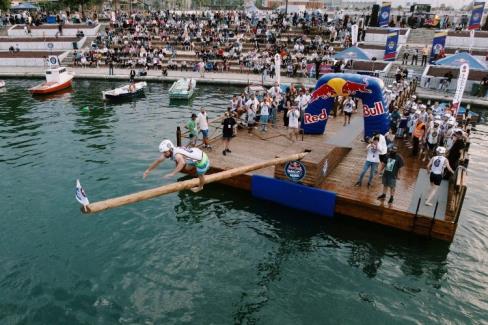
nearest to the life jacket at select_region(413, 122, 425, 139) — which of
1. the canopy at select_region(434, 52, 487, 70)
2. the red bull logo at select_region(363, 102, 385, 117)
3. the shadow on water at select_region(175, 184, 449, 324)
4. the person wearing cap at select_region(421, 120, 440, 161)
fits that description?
the person wearing cap at select_region(421, 120, 440, 161)

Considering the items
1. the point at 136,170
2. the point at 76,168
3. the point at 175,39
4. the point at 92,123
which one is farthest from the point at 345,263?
the point at 175,39

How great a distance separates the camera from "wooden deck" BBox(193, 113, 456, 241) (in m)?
13.0

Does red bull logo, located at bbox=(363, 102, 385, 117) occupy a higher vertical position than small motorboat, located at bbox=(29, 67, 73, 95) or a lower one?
higher

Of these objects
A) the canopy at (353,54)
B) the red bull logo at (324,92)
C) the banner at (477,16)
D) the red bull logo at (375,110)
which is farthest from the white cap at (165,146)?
the banner at (477,16)

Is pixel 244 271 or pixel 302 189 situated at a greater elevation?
pixel 302 189

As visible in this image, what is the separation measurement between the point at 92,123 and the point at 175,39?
29087 mm

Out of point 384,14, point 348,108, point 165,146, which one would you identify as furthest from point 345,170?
point 384,14

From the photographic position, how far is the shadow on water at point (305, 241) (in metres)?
11.1

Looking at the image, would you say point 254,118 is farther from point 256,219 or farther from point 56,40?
point 56,40

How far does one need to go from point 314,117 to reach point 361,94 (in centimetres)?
258

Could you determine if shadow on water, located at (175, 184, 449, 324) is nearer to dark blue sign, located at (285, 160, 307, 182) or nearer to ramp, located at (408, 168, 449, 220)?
ramp, located at (408, 168, 449, 220)

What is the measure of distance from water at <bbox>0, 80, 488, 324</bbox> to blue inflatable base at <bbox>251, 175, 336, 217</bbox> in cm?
37

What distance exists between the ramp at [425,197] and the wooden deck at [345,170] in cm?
7

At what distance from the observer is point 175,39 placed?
5156 centimetres
